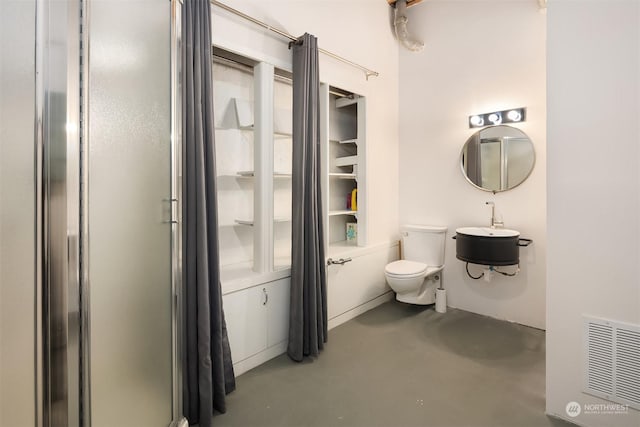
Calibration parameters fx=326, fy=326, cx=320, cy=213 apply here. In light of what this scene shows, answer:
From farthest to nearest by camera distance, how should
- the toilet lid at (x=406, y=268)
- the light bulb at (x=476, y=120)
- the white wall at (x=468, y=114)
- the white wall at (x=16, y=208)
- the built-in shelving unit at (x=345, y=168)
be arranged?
the built-in shelving unit at (x=345, y=168), the light bulb at (x=476, y=120), the toilet lid at (x=406, y=268), the white wall at (x=468, y=114), the white wall at (x=16, y=208)

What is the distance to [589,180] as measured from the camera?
Answer: 1.57 m

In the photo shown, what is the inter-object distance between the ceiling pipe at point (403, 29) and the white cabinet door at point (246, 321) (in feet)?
9.10

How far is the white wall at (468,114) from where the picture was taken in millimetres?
2730

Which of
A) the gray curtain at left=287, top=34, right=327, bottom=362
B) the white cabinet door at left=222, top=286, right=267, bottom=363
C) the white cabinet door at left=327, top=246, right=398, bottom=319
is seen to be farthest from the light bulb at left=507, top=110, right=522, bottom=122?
the white cabinet door at left=222, top=286, right=267, bottom=363

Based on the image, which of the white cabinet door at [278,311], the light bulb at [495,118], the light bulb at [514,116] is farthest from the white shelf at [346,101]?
the white cabinet door at [278,311]

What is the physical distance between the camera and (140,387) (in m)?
1.14

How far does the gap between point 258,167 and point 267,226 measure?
1.34 feet

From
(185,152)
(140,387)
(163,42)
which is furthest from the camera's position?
(185,152)

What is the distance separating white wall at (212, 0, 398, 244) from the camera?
2141 millimetres

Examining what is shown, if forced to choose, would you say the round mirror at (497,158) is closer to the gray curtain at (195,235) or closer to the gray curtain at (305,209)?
the gray curtain at (305,209)

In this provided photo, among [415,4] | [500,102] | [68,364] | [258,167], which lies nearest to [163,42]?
[258,167]

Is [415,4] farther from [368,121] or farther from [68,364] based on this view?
[68,364]

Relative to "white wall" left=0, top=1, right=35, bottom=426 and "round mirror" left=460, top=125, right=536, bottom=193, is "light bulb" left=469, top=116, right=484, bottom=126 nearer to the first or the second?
"round mirror" left=460, top=125, right=536, bottom=193

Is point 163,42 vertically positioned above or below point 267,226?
above
